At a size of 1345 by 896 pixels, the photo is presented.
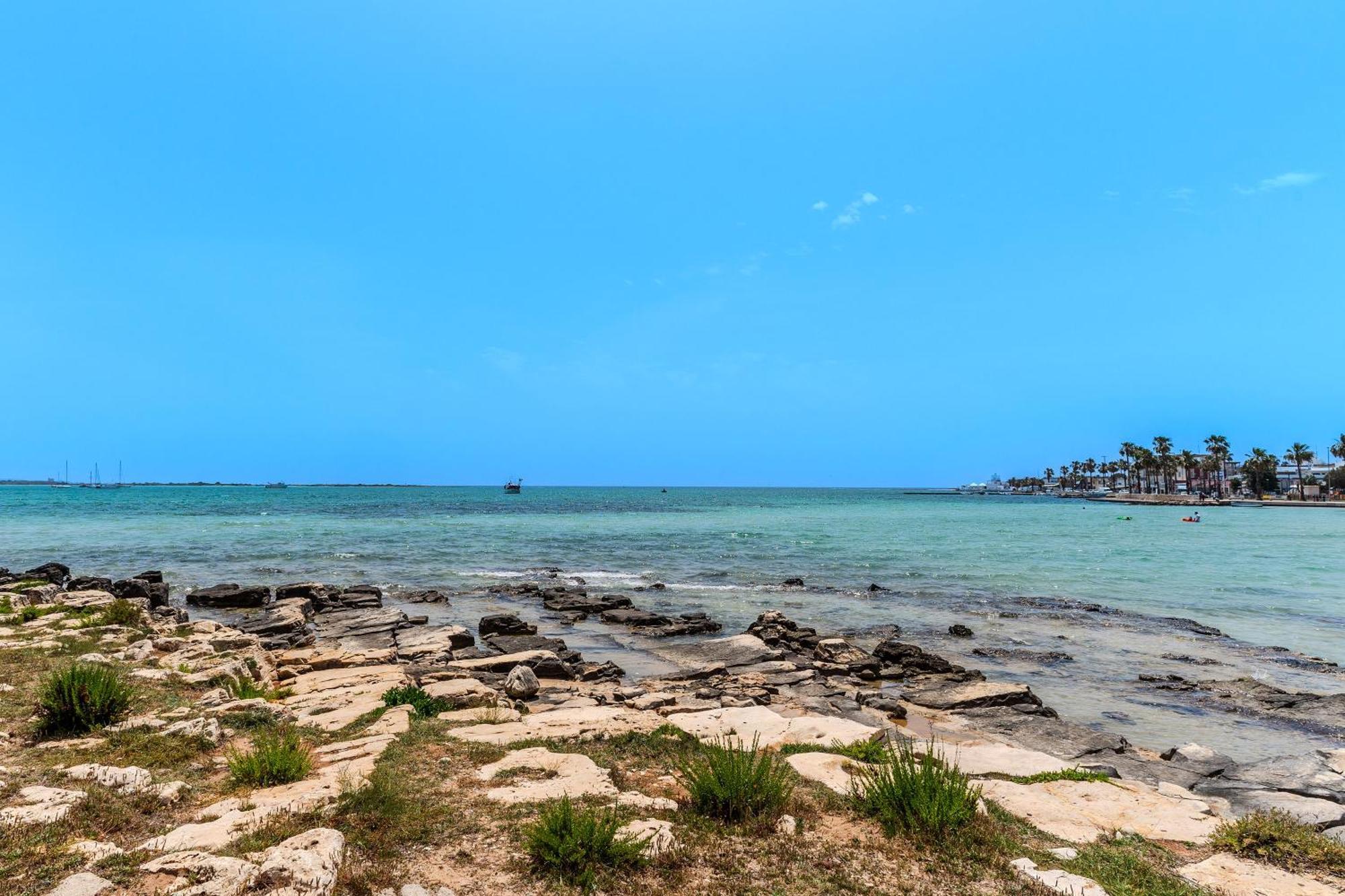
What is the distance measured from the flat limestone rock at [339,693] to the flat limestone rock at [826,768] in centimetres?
700

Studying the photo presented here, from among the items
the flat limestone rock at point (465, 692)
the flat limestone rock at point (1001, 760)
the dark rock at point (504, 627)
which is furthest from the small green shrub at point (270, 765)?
the dark rock at point (504, 627)

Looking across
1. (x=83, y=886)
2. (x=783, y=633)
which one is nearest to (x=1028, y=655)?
(x=783, y=633)

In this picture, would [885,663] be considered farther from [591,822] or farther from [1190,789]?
[591,822]

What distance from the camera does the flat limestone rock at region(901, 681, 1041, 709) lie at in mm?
15039

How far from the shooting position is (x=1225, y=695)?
16.5 meters

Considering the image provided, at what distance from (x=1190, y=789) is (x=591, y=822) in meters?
9.51

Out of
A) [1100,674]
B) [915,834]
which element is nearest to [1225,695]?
[1100,674]

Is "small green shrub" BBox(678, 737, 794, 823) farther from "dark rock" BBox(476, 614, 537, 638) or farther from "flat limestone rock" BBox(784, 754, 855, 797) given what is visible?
"dark rock" BBox(476, 614, 537, 638)

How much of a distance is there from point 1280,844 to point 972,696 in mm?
8480

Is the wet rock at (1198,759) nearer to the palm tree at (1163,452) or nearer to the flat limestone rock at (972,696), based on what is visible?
the flat limestone rock at (972,696)

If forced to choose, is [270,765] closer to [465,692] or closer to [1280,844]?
[465,692]

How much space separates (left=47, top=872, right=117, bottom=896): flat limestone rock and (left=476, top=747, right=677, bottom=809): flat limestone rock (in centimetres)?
334

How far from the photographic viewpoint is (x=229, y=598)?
92.6 feet

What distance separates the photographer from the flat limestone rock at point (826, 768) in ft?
27.6
